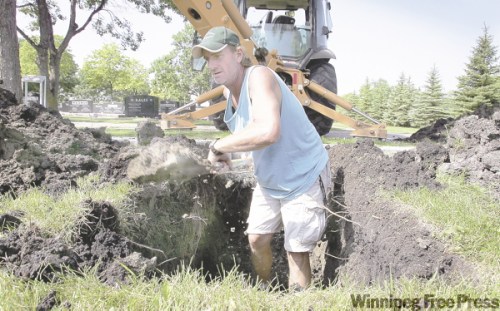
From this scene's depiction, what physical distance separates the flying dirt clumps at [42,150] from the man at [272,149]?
5.97 ft

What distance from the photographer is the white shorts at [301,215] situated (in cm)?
314

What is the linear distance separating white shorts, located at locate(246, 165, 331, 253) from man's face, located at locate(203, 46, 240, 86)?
986 mm

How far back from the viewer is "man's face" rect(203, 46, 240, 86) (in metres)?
2.88

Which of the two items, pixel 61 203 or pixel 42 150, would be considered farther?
pixel 42 150

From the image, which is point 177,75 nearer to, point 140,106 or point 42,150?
point 140,106

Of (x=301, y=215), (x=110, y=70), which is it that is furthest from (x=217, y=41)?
(x=110, y=70)

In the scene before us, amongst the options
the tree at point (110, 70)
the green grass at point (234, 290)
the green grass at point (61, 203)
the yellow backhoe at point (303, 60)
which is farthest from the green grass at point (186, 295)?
the tree at point (110, 70)

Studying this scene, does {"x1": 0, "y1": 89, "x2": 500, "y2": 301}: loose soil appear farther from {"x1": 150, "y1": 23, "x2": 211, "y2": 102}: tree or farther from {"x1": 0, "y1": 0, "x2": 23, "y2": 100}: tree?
{"x1": 150, "y1": 23, "x2": 211, "y2": 102}: tree

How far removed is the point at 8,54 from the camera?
8.93 metres

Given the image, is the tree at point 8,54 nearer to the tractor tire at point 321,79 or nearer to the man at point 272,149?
the tractor tire at point 321,79

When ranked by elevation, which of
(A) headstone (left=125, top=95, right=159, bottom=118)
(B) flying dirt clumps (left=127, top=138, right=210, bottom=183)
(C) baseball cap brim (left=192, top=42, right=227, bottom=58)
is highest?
(A) headstone (left=125, top=95, right=159, bottom=118)

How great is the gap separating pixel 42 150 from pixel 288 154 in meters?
3.34

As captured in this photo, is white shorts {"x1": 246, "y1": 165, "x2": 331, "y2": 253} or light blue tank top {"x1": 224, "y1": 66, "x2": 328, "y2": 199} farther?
white shorts {"x1": 246, "y1": 165, "x2": 331, "y2": 253}

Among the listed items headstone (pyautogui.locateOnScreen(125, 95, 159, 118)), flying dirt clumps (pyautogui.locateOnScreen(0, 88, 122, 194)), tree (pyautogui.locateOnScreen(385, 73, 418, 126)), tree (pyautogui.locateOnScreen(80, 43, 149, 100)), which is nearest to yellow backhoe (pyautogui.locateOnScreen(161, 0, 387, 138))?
flying dirt clumps (pyautogui.locateOnScreen(0, 88, 122, 194))
